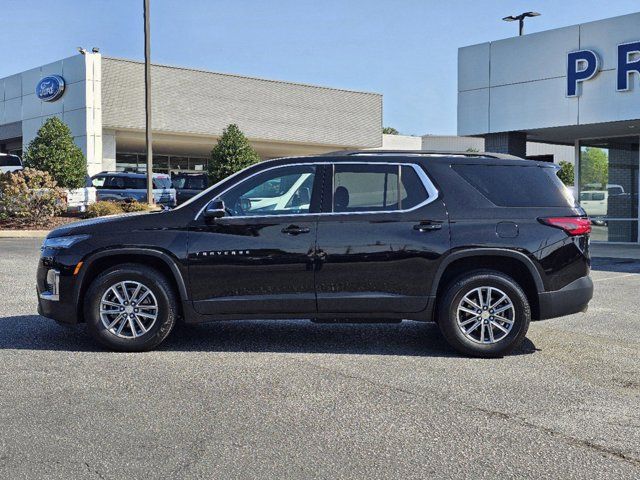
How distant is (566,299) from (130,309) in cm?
383

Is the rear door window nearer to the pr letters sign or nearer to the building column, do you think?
the pr letters sign

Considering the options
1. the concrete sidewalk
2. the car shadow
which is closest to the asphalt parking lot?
the car shadow

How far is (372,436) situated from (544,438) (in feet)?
3.31

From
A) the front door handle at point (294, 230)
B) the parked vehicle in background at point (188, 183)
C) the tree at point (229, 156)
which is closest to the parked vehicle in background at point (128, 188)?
the parked vehicle in background at point (188, 183)

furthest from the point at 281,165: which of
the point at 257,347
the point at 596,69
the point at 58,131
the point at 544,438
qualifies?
the point at 58,131

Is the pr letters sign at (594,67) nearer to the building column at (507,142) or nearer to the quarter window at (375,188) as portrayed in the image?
the building column at (507,142)

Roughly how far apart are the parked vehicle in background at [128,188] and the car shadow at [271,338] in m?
20.1

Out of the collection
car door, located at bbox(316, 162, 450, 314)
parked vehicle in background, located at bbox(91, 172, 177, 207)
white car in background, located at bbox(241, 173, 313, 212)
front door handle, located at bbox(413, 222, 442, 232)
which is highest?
parked vehicle in background, located at bbox(91, 172, 177, 207)

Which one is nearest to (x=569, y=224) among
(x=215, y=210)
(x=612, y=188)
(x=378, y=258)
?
(x=378, y=258)

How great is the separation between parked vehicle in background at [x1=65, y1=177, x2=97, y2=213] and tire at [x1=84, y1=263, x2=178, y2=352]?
66.5 ft

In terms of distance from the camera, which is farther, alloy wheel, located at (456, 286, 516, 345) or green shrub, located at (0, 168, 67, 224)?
green shrub, located at (0, 168, 67, 224)

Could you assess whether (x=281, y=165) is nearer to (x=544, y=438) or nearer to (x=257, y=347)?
(x=257, y=347)

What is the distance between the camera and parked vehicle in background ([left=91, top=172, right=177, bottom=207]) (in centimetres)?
2777

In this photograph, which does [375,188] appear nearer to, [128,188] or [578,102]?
[578,102]
